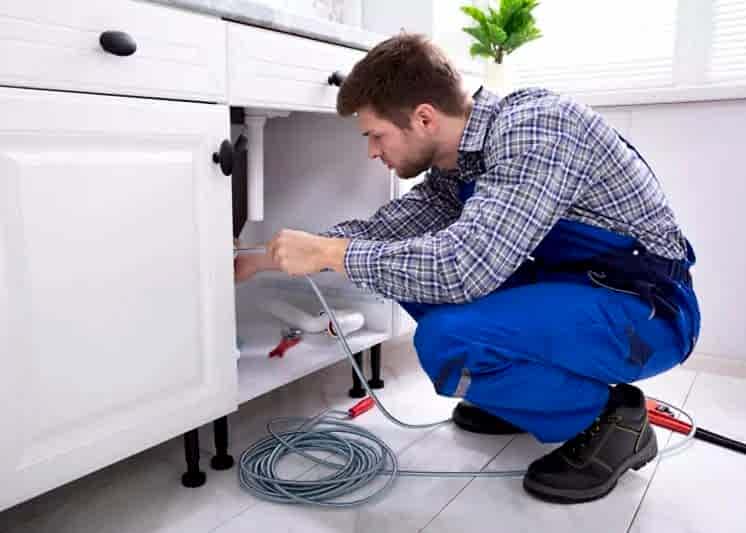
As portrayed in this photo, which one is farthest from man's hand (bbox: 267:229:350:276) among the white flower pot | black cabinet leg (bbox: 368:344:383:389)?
the white flower pot

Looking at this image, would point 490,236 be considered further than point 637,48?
No

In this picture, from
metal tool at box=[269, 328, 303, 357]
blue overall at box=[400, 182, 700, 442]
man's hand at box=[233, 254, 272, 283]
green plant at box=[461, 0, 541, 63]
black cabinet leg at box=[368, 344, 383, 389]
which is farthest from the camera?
green plant at box=[461, 0, 541, 63]

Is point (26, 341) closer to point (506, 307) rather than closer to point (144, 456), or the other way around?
point (144, 456)

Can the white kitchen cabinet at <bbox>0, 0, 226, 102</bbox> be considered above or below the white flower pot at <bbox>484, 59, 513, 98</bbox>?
below

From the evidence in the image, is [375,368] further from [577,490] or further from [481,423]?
[577,490]

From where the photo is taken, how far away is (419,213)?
4.68ft

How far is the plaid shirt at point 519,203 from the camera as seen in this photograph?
101cm

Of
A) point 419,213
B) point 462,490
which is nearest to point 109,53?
point 419,213

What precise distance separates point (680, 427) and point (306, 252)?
0.94 m

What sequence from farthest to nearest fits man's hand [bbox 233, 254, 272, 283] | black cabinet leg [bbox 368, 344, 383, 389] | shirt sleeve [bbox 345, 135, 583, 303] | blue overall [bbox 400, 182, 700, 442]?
black cabinet leg [bbox 368, 344, 383, 389], man's hand [bbox 233, 254, 272, 283], blue overall [bbox 400, 182, 700, 442], shirt sleeve [bbox 345, 135, 583, 303]

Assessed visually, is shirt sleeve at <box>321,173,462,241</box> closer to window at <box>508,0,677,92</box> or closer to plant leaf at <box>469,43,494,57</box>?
plant leaf at <box>469,43,494,57</box>

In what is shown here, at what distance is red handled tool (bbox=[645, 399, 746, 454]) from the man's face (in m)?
0.80

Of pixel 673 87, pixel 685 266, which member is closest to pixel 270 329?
pixel 685 266

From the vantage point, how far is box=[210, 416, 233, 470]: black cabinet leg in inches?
50.5
